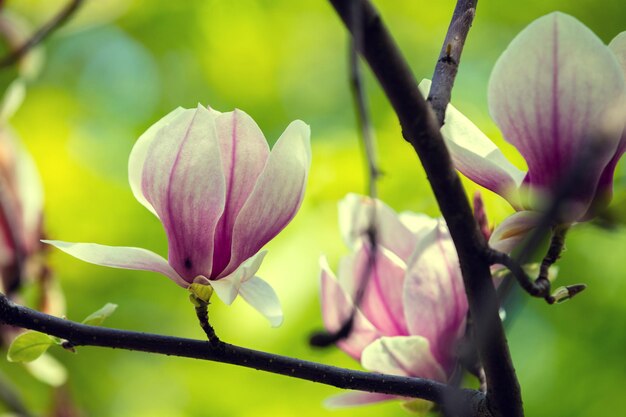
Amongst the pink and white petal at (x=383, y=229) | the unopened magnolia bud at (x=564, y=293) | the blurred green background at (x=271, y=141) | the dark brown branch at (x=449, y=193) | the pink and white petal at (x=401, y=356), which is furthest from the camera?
the blurred green background at (x=271, y=141)

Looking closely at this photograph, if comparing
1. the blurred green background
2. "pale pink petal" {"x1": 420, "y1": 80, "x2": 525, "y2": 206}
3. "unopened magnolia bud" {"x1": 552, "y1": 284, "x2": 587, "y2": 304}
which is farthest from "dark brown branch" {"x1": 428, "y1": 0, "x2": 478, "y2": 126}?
the blurred green background

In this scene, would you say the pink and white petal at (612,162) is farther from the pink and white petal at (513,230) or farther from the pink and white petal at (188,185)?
the pink and white petal at (188,185)

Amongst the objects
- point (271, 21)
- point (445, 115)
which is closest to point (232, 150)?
point (445, 115)

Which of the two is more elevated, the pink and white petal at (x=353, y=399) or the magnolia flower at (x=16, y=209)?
the magnolia flower at (x=16, y=209)

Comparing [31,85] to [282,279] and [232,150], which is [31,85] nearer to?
[282,279]

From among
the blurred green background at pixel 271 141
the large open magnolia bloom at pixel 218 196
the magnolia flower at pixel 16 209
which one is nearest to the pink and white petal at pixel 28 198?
the magnolia flower at pixel 16 209

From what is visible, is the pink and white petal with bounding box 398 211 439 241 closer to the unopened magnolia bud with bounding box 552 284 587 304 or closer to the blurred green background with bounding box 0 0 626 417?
the unopened magnolia bud with bounding box 552 284 587 304

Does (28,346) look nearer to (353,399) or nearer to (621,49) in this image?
(353,399)
